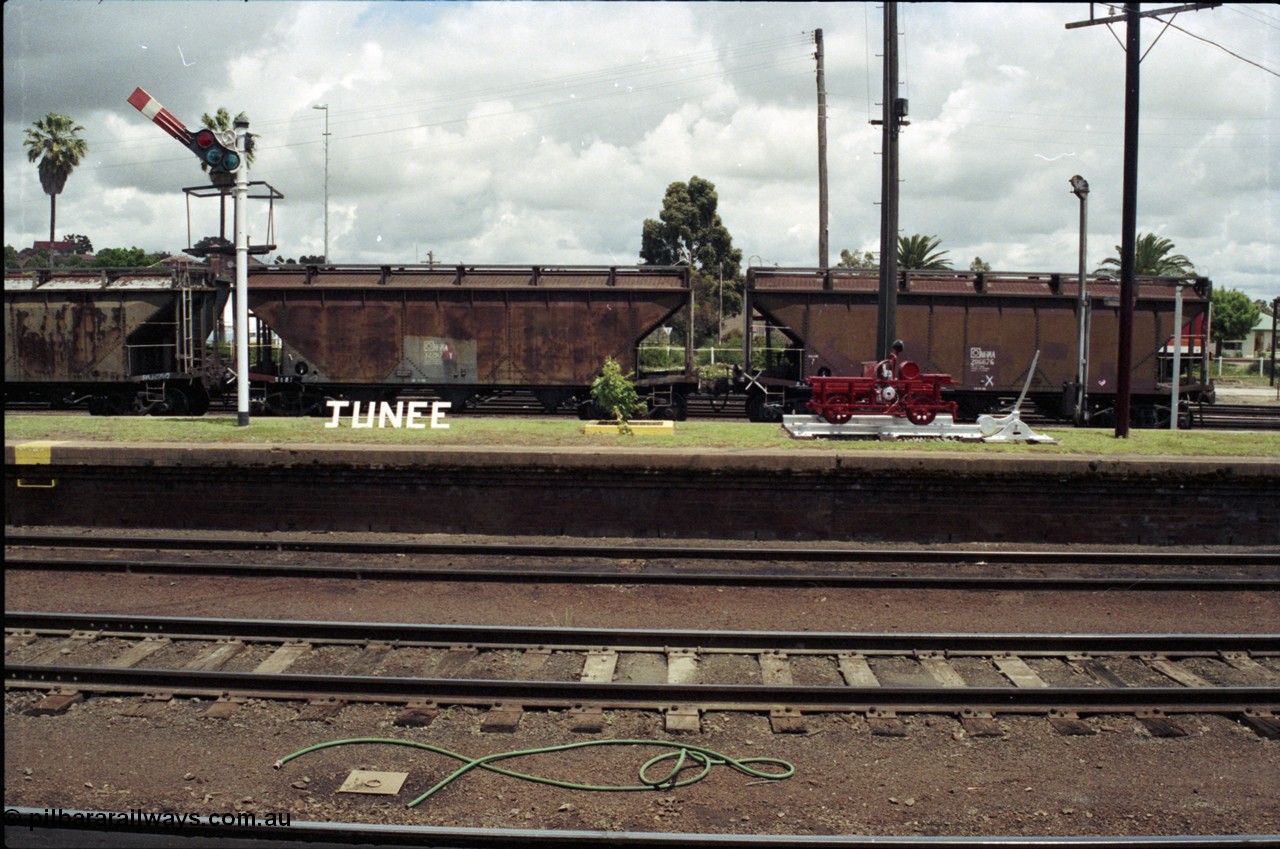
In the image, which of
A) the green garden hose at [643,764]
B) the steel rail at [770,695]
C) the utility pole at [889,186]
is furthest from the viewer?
the utility pole at [889,186]

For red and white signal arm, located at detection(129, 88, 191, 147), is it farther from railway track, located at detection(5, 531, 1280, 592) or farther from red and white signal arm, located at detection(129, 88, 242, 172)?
railway track, located at detection(5, 531, 1280, 592)

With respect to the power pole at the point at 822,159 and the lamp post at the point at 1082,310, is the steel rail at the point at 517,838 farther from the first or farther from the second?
the power pole at the point at 822,159

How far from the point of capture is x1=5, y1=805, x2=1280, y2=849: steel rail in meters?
4.62

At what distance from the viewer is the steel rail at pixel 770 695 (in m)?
6.45

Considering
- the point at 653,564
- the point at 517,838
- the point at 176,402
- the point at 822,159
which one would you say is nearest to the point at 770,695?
the point at 517,838

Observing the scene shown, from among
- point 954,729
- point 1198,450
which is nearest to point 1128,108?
point 1198,450

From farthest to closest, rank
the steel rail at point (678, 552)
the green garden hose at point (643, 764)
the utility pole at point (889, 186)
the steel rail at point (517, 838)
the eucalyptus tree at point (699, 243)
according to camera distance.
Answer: the eucalyptus tree at point (699, 243), the utility pole at point (889, 186), the steel rail at point (678, 552), the green garden hose at point (643, 764), the steel rail at point (517, 838)

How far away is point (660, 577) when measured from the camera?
9344 millimetres

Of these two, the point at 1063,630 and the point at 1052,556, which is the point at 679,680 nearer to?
the point at 1063,630

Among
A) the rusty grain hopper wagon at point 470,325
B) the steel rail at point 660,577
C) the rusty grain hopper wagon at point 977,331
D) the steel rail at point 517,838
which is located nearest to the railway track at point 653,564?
the steel rail at point 660,577

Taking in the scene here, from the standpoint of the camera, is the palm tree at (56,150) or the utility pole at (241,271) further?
the palm tree at (56,150)

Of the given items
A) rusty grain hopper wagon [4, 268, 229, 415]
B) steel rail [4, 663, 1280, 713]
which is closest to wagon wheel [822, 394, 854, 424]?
steel rail [4, 663, 1280, 713]

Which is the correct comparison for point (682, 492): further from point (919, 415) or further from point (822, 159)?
point (822, 159)

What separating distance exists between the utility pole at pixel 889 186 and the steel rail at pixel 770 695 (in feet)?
28.7
